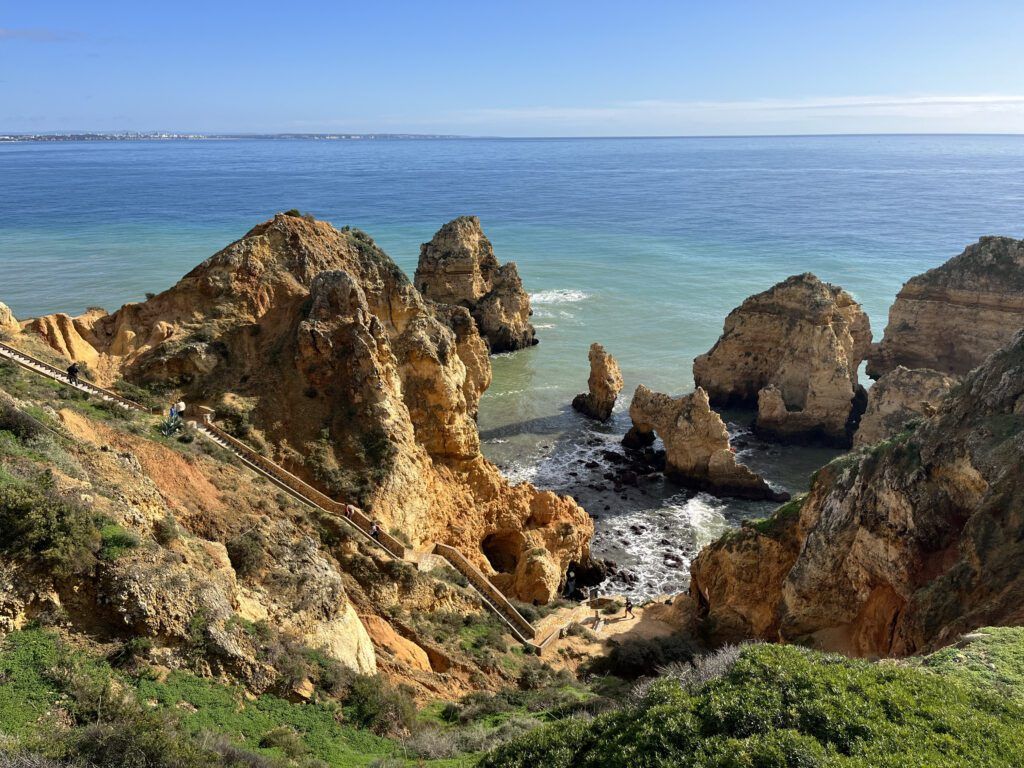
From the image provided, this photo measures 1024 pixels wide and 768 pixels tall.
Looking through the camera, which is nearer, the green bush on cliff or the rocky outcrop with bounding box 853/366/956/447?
the green bush on cliff

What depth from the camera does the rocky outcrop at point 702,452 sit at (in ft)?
120

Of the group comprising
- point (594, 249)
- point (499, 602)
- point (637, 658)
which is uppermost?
point (594, 249)

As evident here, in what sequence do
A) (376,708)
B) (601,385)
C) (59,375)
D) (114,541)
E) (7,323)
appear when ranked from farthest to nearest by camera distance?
(601,385)
(7,323)
(59,375)
(376,708)
(114,541)

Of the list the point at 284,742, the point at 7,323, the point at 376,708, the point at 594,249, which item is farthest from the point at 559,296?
the point at 284,742

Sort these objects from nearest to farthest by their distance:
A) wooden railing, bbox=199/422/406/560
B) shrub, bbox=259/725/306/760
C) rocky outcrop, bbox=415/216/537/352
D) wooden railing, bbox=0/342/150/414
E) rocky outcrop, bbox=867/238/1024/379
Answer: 1. shrub, bbox=259/725/306/760
2. wooden railing, bbox=199/422/406/560
3. wooden railing, bbox=0/342/150/414
4. rocky outcrop, bbox=867/238/1024/379
5. rocky outcrop, bbox=415/216/537/352

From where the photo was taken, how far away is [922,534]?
17141mm

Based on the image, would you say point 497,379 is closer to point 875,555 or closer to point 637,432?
point 637,432

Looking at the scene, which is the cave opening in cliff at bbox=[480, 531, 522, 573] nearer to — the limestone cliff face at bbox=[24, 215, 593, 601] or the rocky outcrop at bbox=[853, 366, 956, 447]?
the limestone cliff face at bbox=[24, 215, 593, 601]

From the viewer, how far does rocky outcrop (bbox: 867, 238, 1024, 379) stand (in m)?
42.8

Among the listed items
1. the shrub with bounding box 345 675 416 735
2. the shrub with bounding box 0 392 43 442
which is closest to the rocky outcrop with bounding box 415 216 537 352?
the shrub with bounding box 0 392 43 442

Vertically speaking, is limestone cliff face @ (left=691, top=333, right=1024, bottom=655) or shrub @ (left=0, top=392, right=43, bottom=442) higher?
shrub @ (left=0, top=392, right=43, bottom=442)

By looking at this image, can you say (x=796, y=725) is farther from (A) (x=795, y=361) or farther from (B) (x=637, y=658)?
(A) (x=795, y=361)

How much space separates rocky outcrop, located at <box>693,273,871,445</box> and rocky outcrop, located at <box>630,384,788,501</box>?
7.10 meters

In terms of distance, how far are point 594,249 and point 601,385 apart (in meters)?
56.0
